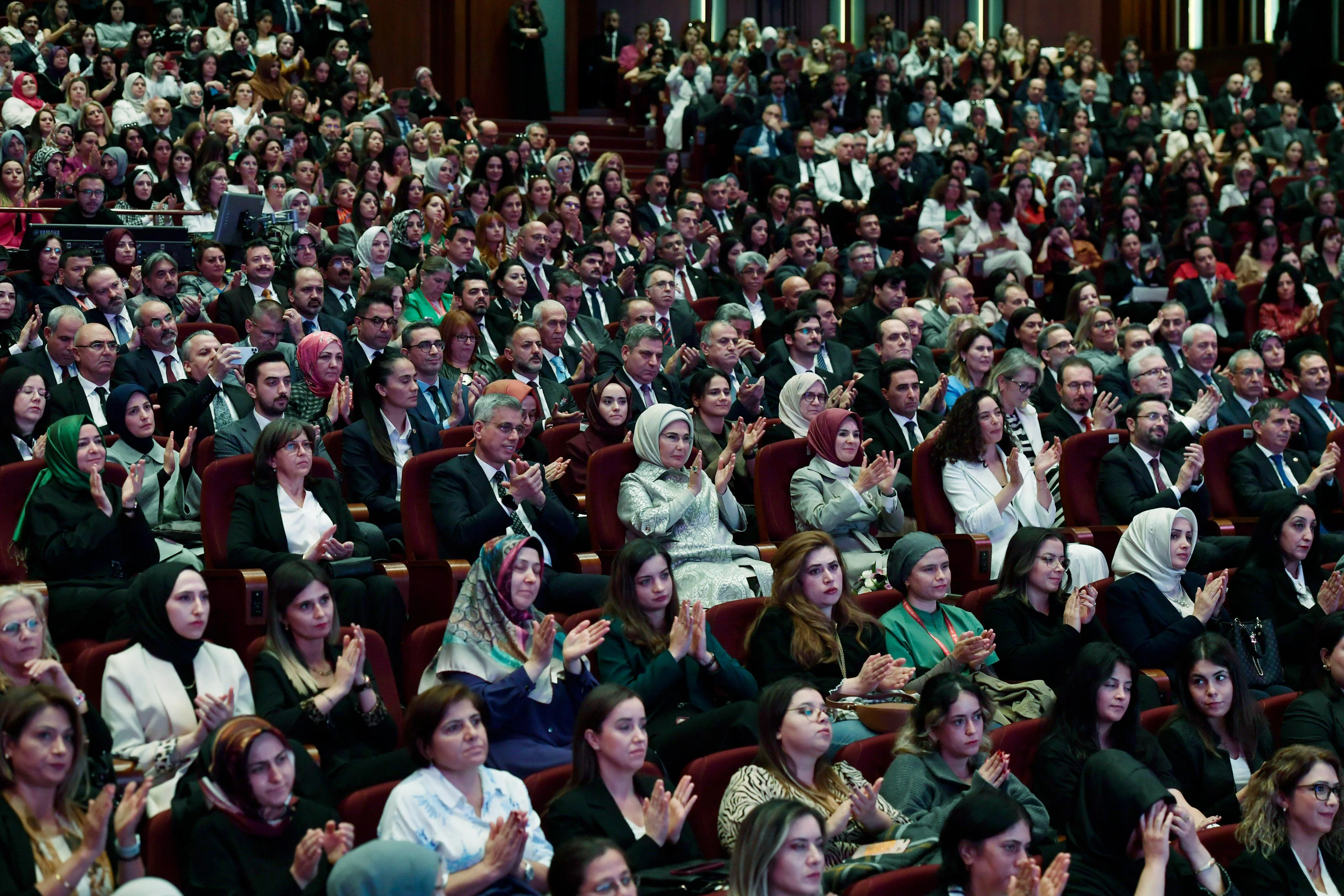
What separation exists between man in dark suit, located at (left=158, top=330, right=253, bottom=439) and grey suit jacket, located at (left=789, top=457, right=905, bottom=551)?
142 cm

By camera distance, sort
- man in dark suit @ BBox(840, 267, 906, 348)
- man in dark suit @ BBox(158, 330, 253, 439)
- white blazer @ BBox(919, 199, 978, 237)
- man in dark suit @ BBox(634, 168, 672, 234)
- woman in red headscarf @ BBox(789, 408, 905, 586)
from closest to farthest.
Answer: woman in red headscarf @ BBox(789, 408, 905, 586)
man in dark suit @ BBox(158, 330, 253, 439)
man in dark suit @ BBox(840, 267, 906, 348)
man in dark suit @ BBox(634, 168, 672, 234)
white blazer @ BBox(919, 199, 978, 237)

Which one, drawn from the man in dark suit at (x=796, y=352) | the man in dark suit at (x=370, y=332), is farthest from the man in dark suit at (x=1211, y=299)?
the man in dark suit at (x=370, y=332)

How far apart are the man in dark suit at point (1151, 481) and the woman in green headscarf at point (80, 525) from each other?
2543mm

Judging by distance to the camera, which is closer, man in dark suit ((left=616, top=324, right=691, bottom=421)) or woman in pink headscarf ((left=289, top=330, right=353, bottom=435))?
woman in pink headscarf ((left=289, top=330, right=353, bottom=435))

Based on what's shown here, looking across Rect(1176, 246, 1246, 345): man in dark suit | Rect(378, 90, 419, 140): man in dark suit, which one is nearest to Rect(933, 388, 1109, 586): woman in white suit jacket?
Rect(1176, 246, 1246, 345): man in dark suit

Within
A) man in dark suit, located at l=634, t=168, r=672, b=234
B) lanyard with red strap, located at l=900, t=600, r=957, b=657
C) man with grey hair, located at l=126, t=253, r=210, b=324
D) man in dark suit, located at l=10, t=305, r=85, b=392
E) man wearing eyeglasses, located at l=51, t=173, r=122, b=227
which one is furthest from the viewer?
man in dark suit, located at l=634, t=168, r=672, b=234

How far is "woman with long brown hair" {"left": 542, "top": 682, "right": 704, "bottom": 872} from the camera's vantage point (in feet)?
8.37

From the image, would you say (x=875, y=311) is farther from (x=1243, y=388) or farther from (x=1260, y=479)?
(x=1260, y=479)

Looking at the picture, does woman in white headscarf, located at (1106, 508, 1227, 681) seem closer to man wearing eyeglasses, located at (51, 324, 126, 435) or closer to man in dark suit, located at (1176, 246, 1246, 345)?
man wearing eyeglasses, located at (51, 324, 126, 435)

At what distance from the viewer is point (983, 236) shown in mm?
7988

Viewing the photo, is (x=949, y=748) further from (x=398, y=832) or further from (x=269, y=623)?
(x=269, y=623)

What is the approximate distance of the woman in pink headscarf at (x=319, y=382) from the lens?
4293 mm

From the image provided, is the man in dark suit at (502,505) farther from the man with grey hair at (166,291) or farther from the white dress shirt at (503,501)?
the man with grey hair at (166,291)

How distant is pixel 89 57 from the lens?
8773mm
